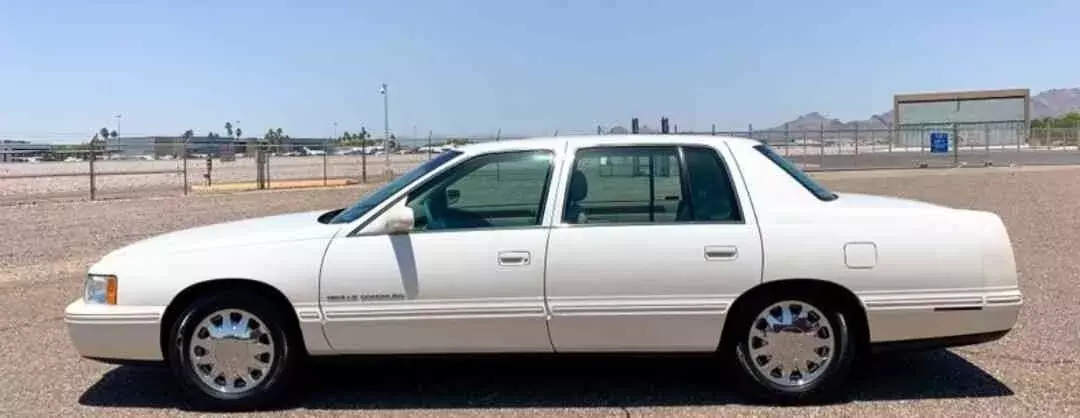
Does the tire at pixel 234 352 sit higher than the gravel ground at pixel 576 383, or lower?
higher

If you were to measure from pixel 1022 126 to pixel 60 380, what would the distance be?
56.7 meters

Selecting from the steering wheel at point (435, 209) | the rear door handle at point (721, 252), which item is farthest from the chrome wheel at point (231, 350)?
the rear door handle at point (721, 252)

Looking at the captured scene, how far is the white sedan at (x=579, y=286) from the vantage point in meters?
4.31

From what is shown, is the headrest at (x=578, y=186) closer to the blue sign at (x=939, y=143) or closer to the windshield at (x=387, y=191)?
the windshield at (x=387, y=191)

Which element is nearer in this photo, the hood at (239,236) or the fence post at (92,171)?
the hood at (239,236)

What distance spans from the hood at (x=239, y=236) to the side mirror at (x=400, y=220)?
348mm

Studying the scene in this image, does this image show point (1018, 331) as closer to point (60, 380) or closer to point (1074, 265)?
point (1074, 265)

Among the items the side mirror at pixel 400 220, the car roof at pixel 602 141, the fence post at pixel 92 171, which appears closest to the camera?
the side mirror at pixel 400 220

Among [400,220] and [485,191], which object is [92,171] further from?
[400,220]

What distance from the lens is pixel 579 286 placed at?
170 inches

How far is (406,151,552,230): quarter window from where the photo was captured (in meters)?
4.50

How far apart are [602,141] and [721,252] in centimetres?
93

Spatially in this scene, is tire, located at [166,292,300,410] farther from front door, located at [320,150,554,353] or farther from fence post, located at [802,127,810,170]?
fence post, located at [802,127,810,170]

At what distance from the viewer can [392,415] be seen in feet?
14.5
